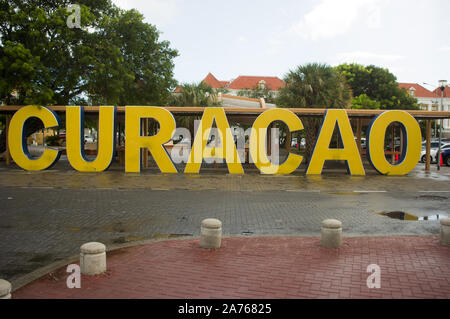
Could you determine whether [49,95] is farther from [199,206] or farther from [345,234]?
[345,234]

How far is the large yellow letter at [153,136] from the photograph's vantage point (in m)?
18.2

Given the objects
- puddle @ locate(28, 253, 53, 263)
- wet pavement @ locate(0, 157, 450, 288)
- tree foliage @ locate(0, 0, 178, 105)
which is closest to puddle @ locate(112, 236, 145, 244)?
wet pavement @ locate(0, 157, 450, 288)

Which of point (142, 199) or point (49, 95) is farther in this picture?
point (49, 95)

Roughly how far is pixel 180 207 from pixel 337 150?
10302 millimetres

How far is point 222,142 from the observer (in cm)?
1861

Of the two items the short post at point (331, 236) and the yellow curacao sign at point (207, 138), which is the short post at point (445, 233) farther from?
the yellow curacao sign at point (207, 138)

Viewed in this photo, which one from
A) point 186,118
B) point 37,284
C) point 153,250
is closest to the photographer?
point 37,284

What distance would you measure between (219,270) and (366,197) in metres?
8.25

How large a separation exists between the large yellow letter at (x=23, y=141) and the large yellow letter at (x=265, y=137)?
939 centimetres

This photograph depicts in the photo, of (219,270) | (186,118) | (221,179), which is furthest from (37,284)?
(186,118)

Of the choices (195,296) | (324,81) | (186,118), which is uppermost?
(324,81)

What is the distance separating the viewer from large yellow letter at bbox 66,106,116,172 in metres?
18.4

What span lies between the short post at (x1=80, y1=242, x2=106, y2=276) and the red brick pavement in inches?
4.1

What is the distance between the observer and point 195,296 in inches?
187
